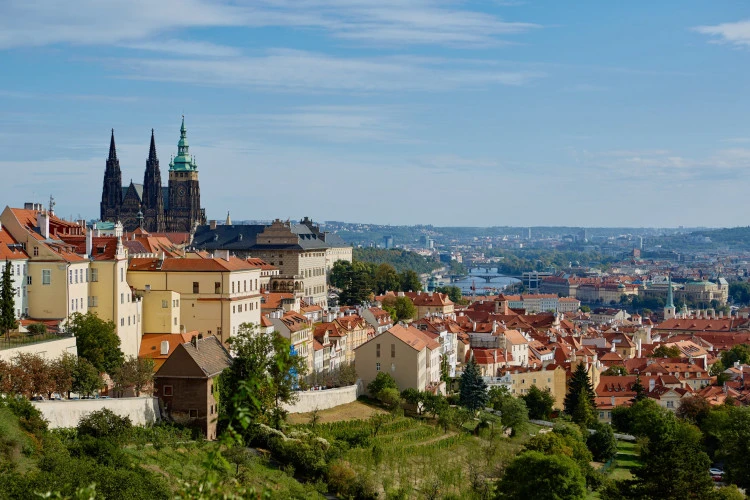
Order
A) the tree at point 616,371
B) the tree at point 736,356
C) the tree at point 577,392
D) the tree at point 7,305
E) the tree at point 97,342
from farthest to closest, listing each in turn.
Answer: the tree at point 736,356 < the tree at point 616,371 < the tree at point 577,392 < the tree at point 97,342 < the tree at point 7,305

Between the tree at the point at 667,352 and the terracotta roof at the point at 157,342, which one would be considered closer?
the terracotta roof at the point at 157,342

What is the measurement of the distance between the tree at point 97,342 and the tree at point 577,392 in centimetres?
3583

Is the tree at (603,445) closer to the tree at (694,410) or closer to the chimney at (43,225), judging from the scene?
the tree at (694,410)

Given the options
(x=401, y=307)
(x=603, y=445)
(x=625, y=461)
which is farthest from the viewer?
(x=401, y=307)

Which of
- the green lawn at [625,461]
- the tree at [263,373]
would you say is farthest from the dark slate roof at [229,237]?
the tree at [263,373]

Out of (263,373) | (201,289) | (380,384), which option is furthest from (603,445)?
(263,373)

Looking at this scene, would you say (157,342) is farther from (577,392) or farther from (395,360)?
(577,392)

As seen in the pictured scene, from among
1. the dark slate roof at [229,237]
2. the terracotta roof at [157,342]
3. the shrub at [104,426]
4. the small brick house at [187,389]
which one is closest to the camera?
the shrub at [104,426]

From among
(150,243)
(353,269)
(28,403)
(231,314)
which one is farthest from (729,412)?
(353,269)

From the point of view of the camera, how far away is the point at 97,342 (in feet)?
150

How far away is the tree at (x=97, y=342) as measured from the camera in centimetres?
4534

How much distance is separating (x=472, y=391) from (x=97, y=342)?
86.5 feet

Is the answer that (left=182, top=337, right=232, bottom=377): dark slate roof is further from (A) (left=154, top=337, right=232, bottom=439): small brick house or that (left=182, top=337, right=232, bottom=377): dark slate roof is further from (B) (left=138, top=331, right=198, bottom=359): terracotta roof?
(B) (left=138, top=331, right=198, bottom=359): terracotta roof

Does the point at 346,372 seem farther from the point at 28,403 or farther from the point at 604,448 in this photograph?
the point at 28,403
